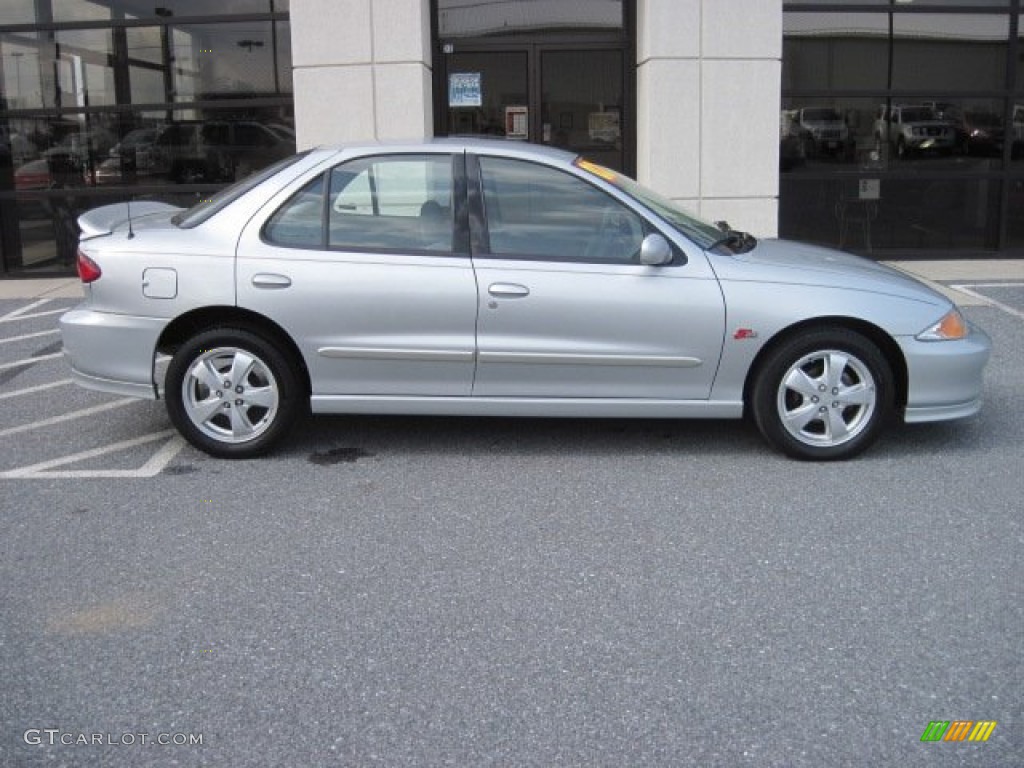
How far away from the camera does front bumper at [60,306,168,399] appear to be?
5699 millimetres

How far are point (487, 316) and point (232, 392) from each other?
1367 millimetres

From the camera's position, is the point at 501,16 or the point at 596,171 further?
the point at 501,16

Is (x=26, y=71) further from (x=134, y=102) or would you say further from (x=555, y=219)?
(x=555, y=219)

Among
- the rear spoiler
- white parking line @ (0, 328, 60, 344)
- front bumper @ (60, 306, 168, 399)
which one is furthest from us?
white parking line @ (0, 328, 60, 344)

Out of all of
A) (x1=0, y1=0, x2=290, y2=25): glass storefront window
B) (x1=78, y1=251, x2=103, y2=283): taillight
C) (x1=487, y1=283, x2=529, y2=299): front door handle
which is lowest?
(x1=487, y1=283, x2=529, y2=299): front door handle

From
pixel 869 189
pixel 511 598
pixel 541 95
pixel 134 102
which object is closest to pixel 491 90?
pixel 541 95

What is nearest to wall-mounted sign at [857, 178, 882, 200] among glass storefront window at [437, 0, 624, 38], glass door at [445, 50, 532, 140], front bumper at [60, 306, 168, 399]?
glass storefront window at [437, 0, 624, 38]

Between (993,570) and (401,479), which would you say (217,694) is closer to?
(401,479)

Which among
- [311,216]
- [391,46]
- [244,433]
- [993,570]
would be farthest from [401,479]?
[391,46]

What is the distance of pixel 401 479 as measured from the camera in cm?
552

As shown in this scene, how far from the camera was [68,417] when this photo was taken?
6.76 metres

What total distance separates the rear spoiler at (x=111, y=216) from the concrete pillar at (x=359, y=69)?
442cm

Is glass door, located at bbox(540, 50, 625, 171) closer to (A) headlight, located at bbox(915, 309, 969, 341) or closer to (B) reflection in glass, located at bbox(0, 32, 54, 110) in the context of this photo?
(B) reflection in glass, located at bbox(0, 32, 54, 110)

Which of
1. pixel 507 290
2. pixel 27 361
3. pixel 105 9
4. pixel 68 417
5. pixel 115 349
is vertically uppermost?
pixel 105 9
